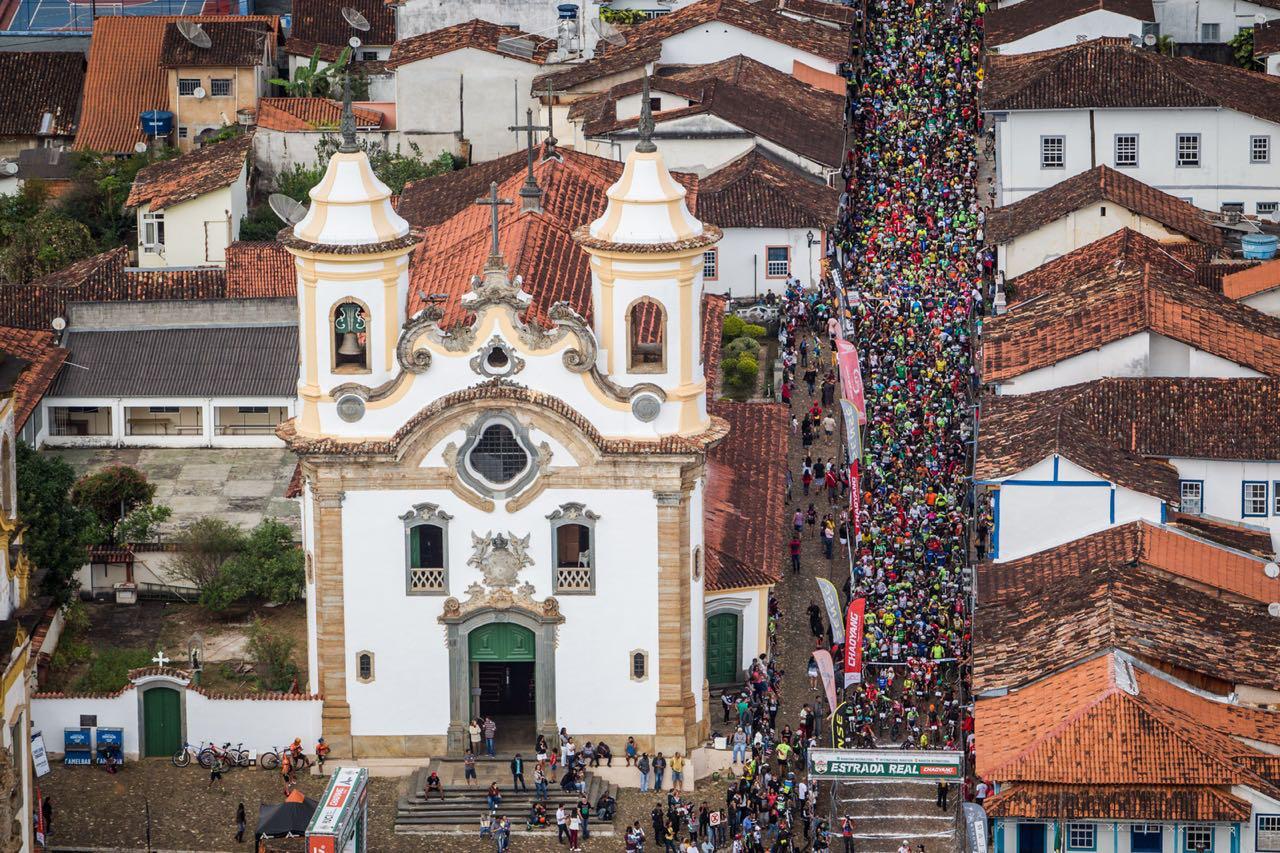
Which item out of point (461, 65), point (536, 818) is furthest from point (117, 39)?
point (536, 818)

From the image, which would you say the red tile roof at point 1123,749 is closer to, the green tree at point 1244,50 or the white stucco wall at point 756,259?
the white stucco wall at point 756,259

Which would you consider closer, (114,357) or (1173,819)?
(1173,819)

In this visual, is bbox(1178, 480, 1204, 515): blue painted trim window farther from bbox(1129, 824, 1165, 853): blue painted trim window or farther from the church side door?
bbox(1129, 824, 1165, 853): blue painted trim window

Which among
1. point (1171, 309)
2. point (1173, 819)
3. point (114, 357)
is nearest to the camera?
point (1173, 819)

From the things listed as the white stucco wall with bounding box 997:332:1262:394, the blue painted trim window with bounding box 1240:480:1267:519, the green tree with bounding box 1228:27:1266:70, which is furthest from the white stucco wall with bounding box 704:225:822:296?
the blue painted trim window with bounding box 1240:480:1267:519

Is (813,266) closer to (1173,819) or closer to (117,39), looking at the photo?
(117,39)

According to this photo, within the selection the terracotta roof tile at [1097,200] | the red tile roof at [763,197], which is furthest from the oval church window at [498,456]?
the terracotta roof tile at [1097,200]

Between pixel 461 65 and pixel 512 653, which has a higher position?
pixel 461 65

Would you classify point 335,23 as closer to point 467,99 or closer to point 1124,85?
point 467,99
